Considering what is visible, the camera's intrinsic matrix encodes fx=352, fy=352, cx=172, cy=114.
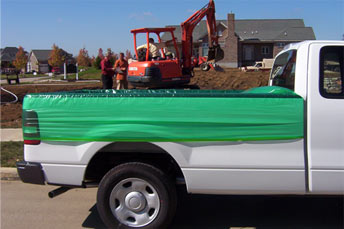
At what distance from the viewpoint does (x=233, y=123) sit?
11.8ft

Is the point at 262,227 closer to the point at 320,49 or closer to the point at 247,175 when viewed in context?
the point at 247,175

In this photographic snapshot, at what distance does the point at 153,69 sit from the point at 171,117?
9.59 meters

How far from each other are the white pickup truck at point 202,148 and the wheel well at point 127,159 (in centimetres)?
3

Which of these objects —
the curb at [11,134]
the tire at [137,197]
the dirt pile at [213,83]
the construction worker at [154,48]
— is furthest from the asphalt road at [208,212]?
the dirt pile at [213,83]

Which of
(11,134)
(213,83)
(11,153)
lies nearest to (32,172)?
(11,153)

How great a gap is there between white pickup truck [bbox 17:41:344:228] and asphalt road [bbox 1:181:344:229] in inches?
26.2

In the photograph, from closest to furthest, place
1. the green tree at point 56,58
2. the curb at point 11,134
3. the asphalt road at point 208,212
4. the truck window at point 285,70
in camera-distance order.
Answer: the truck window at point 285,70 → the asphalt road at point 208,212 → the curb at point 11,134 → the green tree at point 56,58

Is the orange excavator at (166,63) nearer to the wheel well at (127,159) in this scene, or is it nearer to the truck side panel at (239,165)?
the wheel well at (127,159)

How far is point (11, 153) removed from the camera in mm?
7137

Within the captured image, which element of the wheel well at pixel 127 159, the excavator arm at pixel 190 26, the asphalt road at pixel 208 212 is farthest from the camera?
the excavator arm at pixel 190 26

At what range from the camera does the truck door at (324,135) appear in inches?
139

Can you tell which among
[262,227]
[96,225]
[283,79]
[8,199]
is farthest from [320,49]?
[8,199]

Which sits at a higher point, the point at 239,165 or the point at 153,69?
the point at 153,69

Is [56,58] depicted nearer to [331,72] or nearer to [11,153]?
[11,153]
